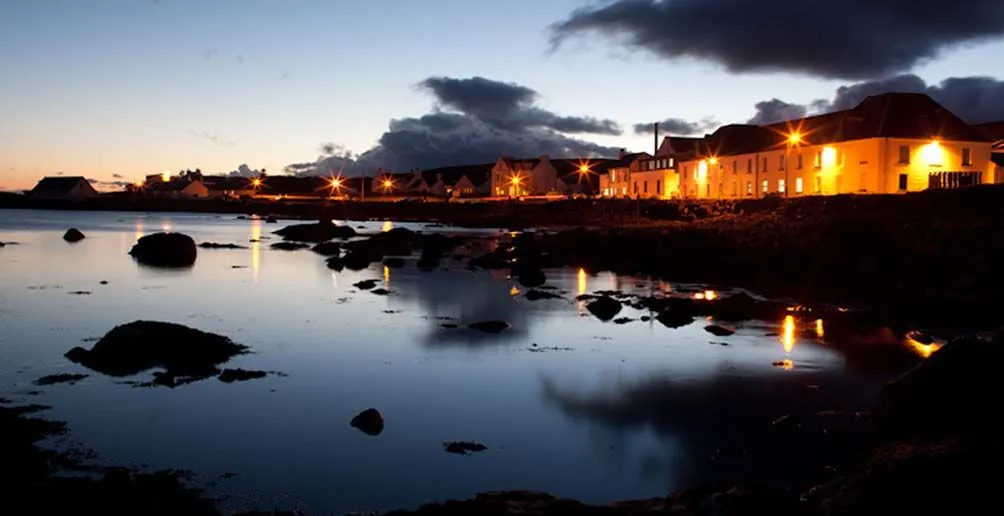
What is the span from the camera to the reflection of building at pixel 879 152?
62.0 meters

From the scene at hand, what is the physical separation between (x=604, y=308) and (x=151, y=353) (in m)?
14.7

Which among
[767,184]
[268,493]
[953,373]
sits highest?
[767,184]

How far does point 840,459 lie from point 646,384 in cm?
565

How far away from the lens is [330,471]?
37.6 ft

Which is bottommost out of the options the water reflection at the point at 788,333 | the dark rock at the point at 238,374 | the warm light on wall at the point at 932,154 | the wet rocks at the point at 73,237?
the dark rock at the point at 238,374

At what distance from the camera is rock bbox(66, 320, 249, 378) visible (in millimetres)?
17031

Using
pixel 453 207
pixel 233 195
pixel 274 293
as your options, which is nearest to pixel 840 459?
pixel 274 293

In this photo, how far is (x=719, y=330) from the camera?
2303 cm

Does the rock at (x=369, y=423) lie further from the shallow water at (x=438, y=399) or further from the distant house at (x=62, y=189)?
the distant house at (x=62, y=189)

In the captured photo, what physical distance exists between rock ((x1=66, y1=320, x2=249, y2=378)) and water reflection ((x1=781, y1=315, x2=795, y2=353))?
14.3 metres

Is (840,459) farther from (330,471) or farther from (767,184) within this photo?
(767,184)

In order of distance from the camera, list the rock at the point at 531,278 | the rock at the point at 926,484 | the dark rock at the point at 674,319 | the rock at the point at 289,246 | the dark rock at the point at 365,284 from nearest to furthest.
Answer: the rock at the point at 926,484
the dark rock at the point at 674,319
the dark rock at the point at 365,284
the rock at the point at 531,278
the rock at the point at 289,246

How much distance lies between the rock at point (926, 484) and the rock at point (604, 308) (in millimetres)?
17004

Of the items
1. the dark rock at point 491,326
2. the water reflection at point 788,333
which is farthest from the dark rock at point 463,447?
the dark rock at point 491,326
